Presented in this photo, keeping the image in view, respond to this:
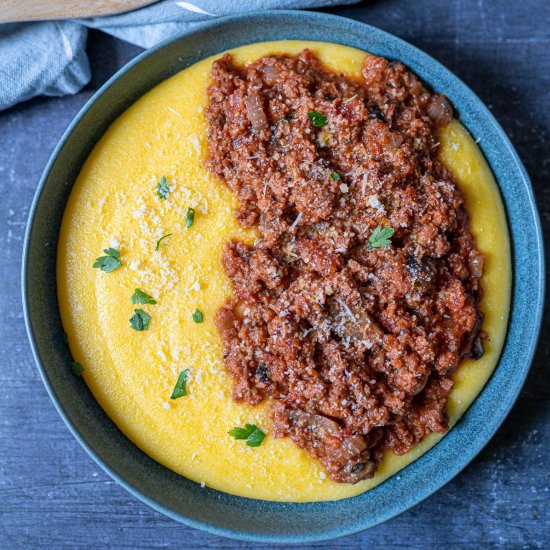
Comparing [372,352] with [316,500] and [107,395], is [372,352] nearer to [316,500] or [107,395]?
[316,500]

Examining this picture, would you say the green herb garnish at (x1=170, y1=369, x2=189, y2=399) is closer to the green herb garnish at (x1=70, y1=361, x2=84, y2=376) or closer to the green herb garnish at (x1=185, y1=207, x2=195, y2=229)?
the green herb garnish at (x1=70, y1=361, x2=84, y2=376)

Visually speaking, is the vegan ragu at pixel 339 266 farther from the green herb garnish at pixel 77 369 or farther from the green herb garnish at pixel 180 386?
the green herb garnish at pixel 77 369

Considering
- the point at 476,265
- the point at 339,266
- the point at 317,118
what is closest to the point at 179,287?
the point at 339,266

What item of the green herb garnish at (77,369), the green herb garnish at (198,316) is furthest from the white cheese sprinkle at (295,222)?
the green herb garnish at (77,369)

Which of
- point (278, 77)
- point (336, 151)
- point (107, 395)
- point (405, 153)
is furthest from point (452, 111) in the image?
point (107, 395)

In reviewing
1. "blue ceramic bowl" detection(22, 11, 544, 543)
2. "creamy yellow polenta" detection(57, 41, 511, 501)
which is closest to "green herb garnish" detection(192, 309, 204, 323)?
"creamy yellow polenta" detection(57, 41, 511, 501)

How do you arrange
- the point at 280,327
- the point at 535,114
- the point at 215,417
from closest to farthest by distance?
the point at 280,327, the point at 215,417, the point at 535,114

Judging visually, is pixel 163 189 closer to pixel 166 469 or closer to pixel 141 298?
pixel 141 298
